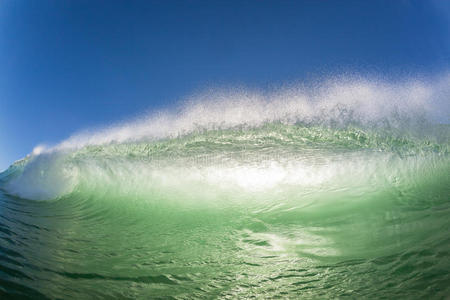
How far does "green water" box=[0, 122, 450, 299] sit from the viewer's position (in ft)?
6.57

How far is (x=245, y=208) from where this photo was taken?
3877 mm

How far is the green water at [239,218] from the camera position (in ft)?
6.57

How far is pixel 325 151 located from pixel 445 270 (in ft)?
10.4

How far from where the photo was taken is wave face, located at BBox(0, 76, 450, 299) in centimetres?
204

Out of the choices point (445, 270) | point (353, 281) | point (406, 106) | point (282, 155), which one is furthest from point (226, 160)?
point (406, 106)

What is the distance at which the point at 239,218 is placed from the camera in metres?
3.60

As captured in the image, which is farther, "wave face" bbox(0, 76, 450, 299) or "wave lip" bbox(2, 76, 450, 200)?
"wave lip" bbox(2, 76, 450, 200)

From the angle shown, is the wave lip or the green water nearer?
A: the green water

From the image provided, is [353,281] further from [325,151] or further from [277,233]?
[325,151]

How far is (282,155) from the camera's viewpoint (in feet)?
16.4

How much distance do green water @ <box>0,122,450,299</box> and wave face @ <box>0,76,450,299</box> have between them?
20 millimetres

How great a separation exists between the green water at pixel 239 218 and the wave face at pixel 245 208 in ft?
0.06

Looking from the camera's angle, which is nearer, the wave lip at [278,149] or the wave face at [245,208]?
the wave face at [245,208]

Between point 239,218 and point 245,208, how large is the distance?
0.31 metres
